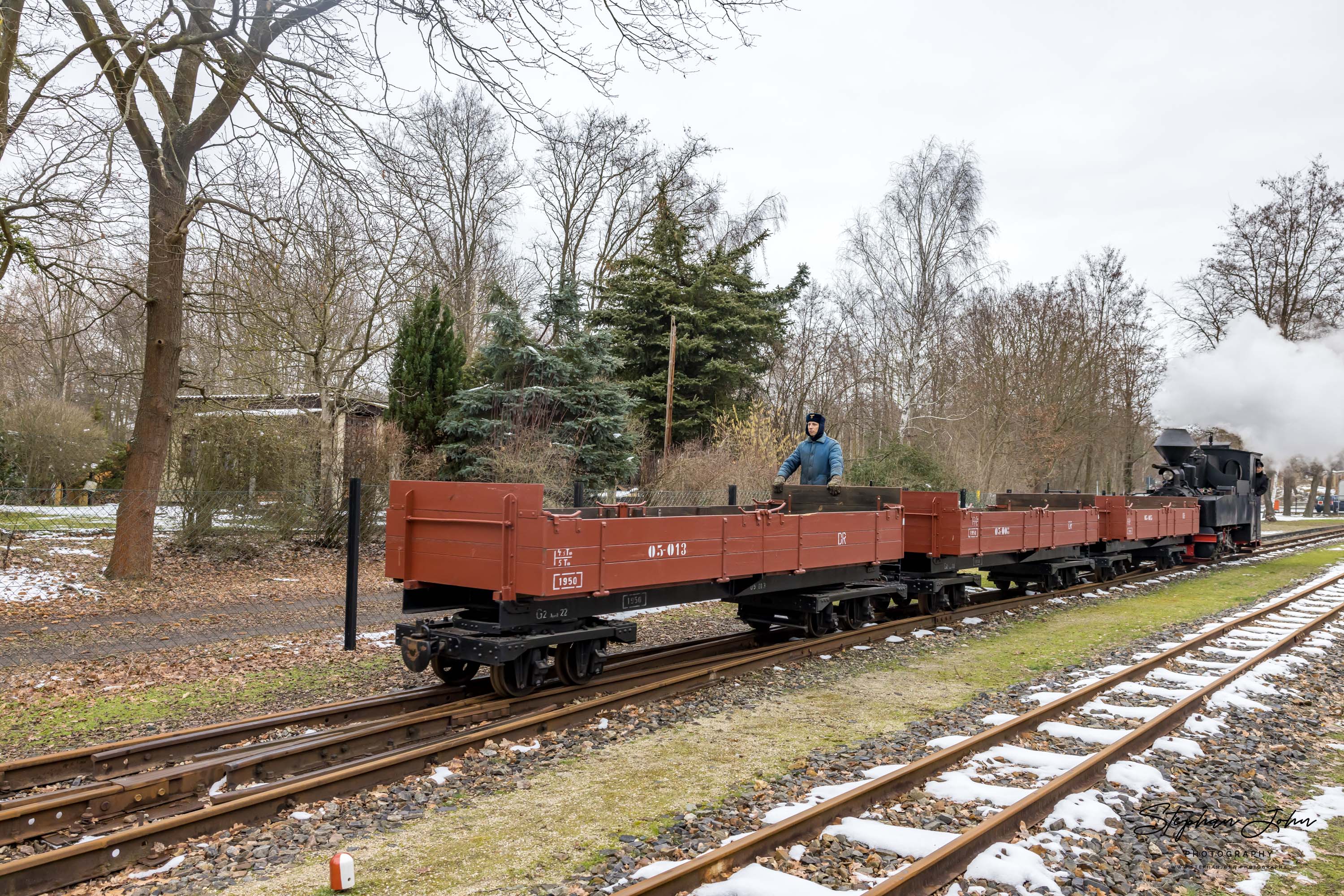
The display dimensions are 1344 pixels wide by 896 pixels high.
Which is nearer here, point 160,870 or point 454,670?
point 160,870

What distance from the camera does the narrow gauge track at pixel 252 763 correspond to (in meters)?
4.36

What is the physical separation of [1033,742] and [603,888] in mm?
3763

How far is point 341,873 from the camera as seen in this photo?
13.0 feet

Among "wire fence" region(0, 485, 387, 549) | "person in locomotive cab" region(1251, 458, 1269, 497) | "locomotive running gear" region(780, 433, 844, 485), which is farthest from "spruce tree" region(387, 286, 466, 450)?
"person in locomotive cab" region(1251, 458, 1269, 497)

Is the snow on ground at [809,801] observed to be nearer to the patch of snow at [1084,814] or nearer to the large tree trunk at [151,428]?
the patch of snow at [1084,814]

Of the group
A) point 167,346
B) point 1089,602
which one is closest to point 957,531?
point 1089,602

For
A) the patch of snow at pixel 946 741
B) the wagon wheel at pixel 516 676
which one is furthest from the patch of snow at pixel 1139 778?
the wagon wheel at pixel 516 676

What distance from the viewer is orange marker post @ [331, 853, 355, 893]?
3.96m

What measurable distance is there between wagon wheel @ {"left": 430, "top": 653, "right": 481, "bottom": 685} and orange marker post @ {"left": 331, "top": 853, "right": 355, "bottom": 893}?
342cm

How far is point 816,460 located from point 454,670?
5.24 metres

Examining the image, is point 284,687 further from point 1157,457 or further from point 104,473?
point 1157,457

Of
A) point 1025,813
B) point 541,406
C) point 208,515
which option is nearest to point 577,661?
point 1025,813

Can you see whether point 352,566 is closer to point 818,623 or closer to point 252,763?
point 252,763

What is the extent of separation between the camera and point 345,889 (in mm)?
4004
